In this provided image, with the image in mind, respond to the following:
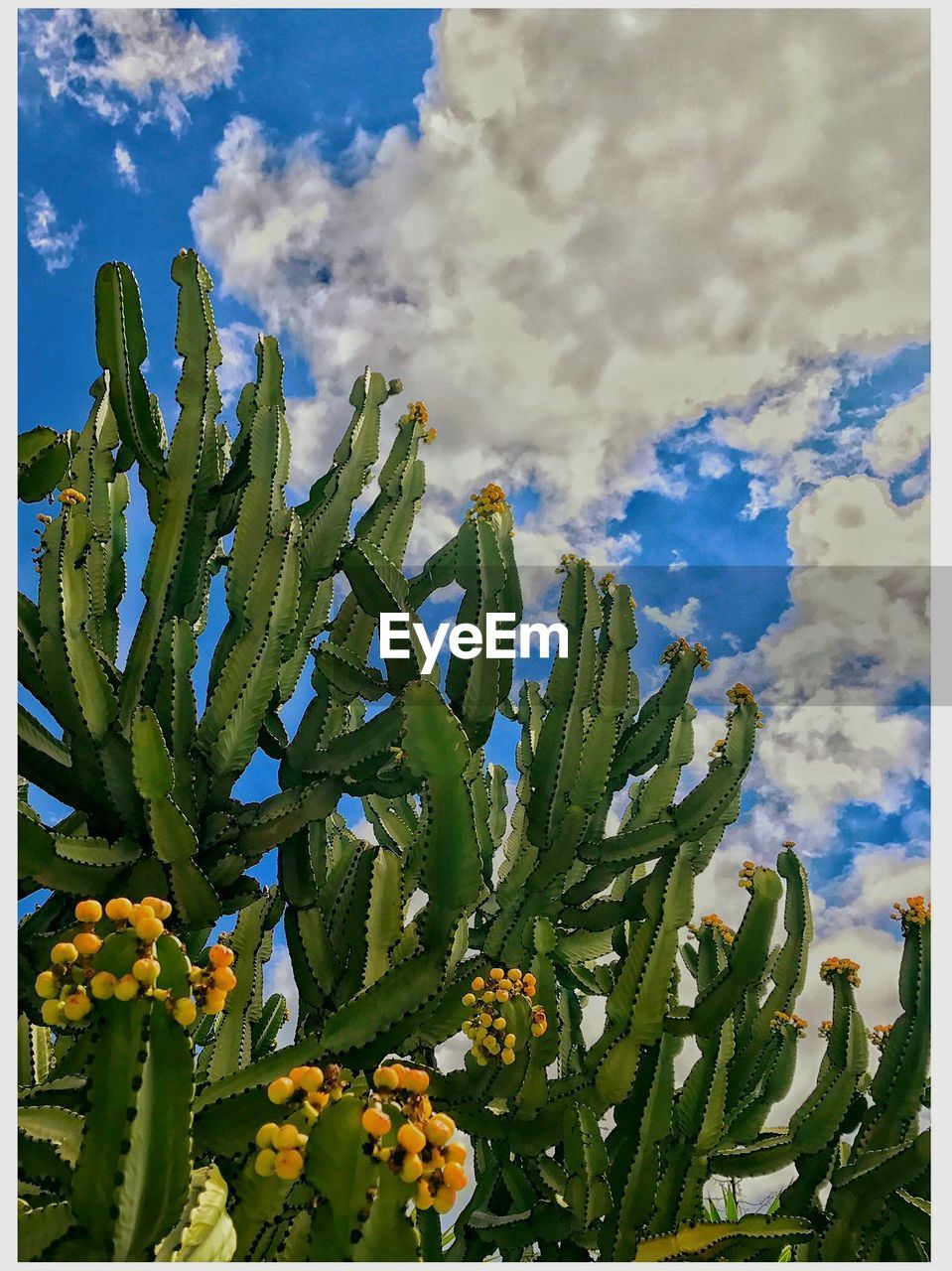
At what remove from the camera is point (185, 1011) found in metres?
1.44

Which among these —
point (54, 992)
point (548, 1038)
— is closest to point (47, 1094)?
point (54, 992)

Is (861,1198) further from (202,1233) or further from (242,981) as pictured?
(202,1233)

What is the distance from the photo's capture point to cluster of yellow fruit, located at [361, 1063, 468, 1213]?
1.30m

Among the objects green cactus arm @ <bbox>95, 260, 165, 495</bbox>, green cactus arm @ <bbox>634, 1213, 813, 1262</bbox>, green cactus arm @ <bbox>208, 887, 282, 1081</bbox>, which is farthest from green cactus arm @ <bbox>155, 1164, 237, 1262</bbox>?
green cactus arm @ <bbox>95, 260, 165, 495</bbox>

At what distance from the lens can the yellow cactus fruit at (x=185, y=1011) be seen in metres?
1.44

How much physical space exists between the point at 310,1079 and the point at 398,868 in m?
1.56

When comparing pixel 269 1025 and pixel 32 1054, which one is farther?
pixel 269 1025

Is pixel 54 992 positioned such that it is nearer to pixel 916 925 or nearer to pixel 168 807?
pixel 168 807

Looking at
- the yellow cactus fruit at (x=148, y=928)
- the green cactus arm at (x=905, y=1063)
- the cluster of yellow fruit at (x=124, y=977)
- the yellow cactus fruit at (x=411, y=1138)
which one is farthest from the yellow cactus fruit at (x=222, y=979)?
the green cactus arm at (x=905, y=1063)

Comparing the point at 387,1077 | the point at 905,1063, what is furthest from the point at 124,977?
the point at 905,1063

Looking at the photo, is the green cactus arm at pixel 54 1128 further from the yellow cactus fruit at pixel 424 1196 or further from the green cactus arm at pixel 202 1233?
the yellow cactus fruit at pixel 424 1196

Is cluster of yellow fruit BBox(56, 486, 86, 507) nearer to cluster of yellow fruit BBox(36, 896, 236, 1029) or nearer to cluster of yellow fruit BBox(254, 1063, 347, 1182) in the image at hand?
cluster of yellow fruit BBox(36, 896, 236, 1029)

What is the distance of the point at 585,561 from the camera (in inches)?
159

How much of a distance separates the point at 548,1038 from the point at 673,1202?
0.74 metres
